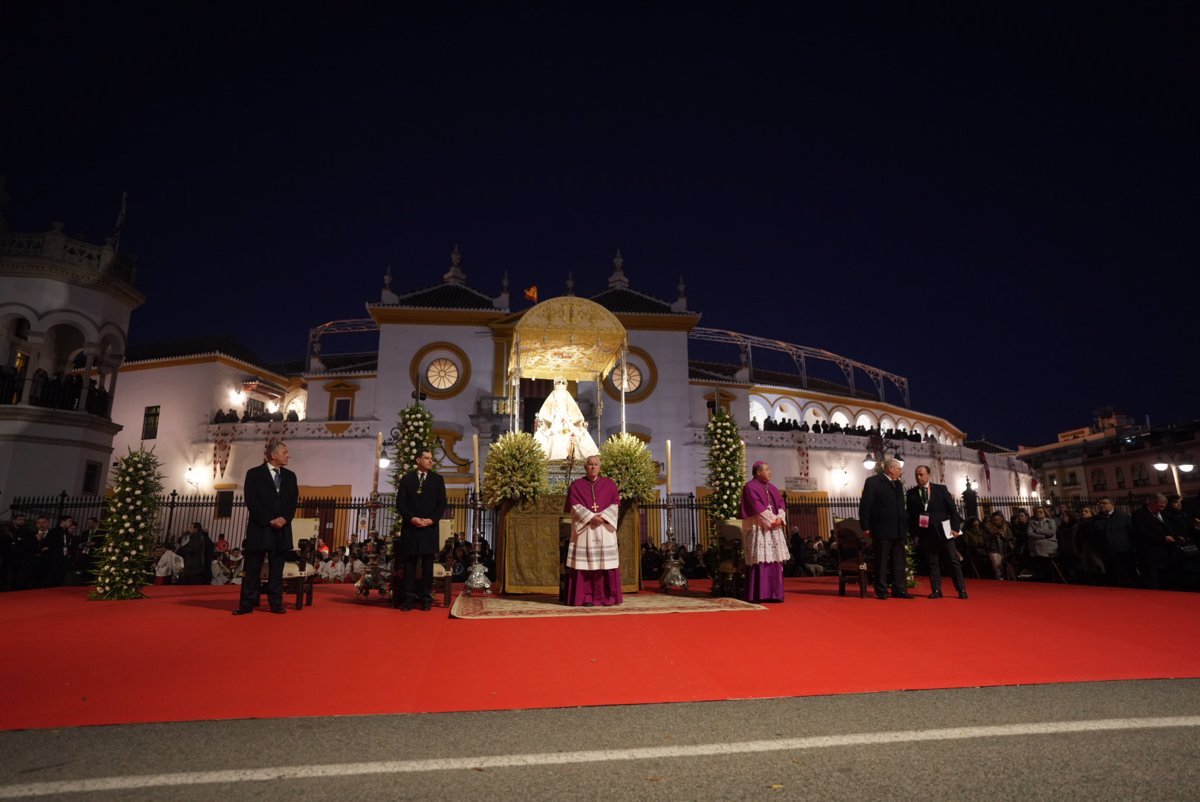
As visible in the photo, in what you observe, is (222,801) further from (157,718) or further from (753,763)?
(753,763)

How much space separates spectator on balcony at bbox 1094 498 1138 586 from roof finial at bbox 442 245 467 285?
25742mm

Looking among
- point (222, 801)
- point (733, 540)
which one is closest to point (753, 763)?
point (222, 801)

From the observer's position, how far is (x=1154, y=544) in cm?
996

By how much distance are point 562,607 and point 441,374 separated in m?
20.9

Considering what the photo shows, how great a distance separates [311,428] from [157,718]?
25558mm

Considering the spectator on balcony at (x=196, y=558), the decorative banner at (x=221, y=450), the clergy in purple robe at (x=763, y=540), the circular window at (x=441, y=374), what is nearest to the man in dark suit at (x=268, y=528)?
the clergy in purple robe at (x=763, y=540)

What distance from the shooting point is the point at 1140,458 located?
1865 inches

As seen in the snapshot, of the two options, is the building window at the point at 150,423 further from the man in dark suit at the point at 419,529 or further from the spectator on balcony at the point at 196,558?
the man in dark suit at the point at 419,529

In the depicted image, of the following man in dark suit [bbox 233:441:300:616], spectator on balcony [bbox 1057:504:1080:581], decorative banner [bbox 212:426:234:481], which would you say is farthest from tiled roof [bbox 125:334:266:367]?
spectator on balcony [bbox 1057:504:1080:581]

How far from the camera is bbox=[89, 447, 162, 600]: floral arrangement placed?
30.2ft

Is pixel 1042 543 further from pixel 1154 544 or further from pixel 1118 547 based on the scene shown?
pixel 1154 544

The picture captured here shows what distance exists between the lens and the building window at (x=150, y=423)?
2927 cm

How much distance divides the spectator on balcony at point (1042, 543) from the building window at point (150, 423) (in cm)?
3397

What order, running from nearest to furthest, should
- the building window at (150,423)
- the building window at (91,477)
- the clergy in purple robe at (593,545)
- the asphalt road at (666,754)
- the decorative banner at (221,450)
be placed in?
the asphalt road at (666,754) → the clergy in purple robe at (593,545) → the building window at (91,477) → the decorative banner at (221,450) → the building window at (150,423)
